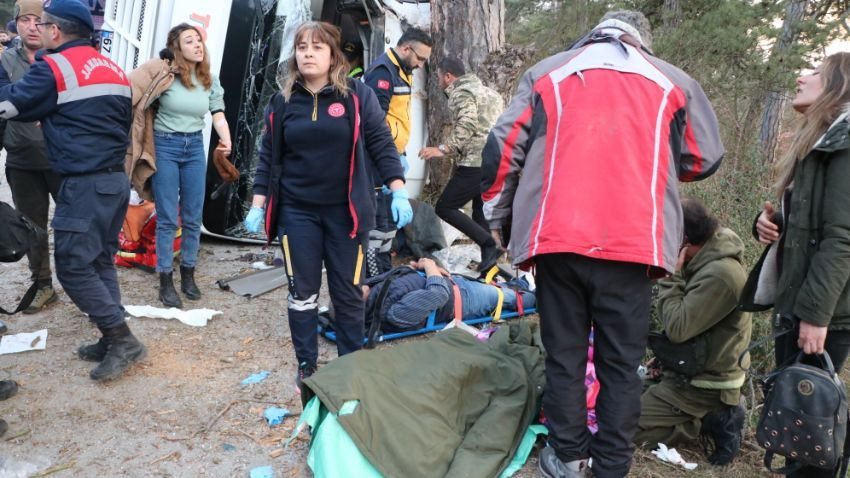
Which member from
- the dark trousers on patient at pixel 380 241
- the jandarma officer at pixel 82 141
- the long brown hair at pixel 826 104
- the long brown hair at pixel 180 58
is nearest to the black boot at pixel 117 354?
the jandarma officer at pixel 82 141

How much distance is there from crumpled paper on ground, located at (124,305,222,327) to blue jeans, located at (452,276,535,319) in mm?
1776

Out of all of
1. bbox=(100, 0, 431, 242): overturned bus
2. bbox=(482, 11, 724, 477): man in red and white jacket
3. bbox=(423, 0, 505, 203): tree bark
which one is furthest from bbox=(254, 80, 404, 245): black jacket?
bbox=(423, 0, 505, 203): tree bark

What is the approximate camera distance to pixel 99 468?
2.70 meters

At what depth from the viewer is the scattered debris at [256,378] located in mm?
3537

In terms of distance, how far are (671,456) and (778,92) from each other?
459cm

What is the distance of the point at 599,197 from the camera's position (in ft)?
7.45

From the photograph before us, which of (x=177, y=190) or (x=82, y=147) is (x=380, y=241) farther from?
(x=82, y=147)

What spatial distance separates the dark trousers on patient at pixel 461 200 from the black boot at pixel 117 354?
9.49ft

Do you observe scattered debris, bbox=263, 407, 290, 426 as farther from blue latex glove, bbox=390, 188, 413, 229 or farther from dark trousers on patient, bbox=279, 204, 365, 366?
blue latex glove, bbox=390, 188, 413, 229

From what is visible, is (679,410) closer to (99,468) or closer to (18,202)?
(99,468)

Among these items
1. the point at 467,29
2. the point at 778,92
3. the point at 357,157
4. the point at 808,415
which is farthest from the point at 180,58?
the point at 778,92

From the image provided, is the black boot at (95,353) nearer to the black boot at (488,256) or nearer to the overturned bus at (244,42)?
the overturned bus at (244,42)

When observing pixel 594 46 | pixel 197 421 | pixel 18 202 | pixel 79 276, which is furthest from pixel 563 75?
pixel 18 202

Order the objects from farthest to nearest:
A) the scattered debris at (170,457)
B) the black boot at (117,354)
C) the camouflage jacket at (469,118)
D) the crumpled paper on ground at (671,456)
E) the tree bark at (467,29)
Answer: the tree bark at (467,29), the camouflage jacket at (469,118), the black boot at (117,354), the crumpled paper on ground at (671,456), the scattered debris at (170,457)
